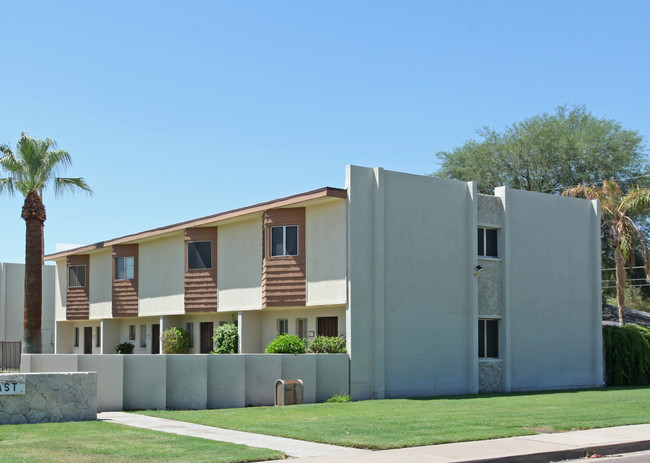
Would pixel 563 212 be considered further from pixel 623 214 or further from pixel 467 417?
pixel 467 417

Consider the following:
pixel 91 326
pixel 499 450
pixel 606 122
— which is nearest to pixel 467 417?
pixel 499 450

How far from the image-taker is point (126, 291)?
36500 millimetres

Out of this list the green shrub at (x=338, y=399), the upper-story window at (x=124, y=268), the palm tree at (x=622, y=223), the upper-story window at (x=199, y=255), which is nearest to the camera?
the green shrub at (x=338, y=399)

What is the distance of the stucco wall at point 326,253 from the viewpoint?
82.4 feet

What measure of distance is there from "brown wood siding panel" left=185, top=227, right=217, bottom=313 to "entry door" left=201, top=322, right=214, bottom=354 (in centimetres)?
187

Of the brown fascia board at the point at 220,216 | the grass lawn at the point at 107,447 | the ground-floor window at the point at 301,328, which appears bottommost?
the grass lawn at the point at 107,447

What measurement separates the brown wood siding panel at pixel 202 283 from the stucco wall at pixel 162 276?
0.95m

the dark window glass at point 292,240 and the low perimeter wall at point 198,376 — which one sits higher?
the dark window glass at point 292,240

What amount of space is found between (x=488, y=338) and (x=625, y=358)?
673cm

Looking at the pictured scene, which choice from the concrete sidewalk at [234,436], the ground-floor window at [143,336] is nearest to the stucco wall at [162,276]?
the ground-floor window at [143,336]

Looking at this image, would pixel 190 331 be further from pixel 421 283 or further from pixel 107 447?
pixel 107 447

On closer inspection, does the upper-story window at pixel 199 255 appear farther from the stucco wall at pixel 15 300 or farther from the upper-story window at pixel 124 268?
the stucco wall at pixel 15 300

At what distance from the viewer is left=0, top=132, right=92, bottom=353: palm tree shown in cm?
3170

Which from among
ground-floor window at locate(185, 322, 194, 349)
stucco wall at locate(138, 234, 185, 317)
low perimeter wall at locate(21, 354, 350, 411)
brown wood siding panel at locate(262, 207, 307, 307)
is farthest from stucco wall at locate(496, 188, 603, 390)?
ground-floor window at locate(185, 322, 194, 349)
